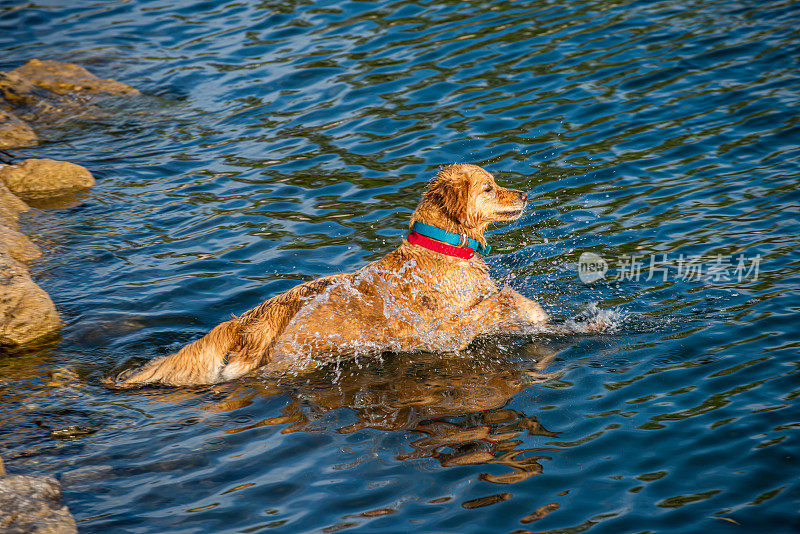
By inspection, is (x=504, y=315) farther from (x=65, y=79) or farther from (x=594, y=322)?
(x=65, y=79)

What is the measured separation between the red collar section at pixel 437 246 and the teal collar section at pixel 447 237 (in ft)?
0.11

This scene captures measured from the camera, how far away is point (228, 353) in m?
6.59

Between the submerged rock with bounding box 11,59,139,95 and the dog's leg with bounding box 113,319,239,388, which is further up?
the submerged rock with bounding box 11,59,139,95

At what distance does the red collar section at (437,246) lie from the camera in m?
6.90

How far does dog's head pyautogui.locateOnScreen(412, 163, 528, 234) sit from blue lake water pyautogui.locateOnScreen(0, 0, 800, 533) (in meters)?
1.10

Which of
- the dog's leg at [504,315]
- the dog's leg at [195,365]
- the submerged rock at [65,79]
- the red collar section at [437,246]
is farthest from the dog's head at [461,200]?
the submerged rock at [65,79]

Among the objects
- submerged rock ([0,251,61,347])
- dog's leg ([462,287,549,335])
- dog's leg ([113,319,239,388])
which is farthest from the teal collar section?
submerged rock ([0,251,61,347])

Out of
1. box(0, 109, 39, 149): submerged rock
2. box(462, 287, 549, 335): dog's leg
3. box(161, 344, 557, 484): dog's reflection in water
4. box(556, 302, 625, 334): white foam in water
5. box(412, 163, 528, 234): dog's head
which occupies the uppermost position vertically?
box(0, 109, 39, 149): submerged rock

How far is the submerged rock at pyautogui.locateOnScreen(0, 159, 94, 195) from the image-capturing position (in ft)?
33.7

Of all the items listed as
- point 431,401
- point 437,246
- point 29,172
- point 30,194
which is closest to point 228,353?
point 431,401

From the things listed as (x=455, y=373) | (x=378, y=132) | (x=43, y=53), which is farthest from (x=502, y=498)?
(x=43, y=53)

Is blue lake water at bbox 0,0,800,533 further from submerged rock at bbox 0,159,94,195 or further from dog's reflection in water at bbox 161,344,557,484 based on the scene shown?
submerged rock at bbox 0,159,94,195

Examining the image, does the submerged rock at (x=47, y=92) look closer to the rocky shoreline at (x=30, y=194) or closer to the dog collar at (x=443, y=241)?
the rocky shoreline at (x=30, y=194)

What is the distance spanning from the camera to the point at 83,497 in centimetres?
513
